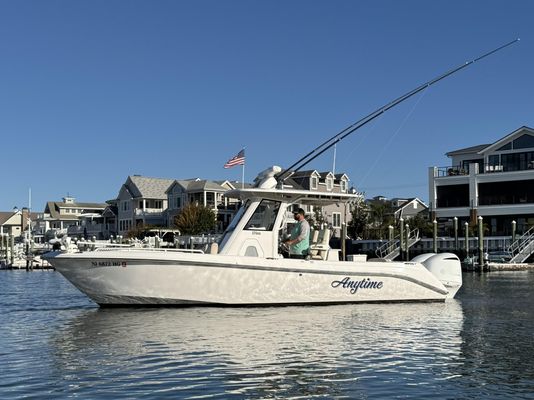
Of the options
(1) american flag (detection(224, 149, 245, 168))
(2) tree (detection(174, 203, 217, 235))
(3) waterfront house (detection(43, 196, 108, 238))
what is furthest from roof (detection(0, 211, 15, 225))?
(1) american flag (detection(224, 149, 245, 168))

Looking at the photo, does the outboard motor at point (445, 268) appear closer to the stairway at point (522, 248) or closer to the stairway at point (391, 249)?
the stairway at point (522, 248)

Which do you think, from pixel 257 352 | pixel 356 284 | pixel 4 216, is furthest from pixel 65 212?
pixel 257 352

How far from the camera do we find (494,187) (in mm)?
65062

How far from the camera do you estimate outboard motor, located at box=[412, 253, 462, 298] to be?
21250 millimetres

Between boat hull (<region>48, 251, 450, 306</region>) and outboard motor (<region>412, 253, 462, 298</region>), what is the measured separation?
314 cm

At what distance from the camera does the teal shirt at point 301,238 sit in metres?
19.2

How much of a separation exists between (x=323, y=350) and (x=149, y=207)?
84.3 m

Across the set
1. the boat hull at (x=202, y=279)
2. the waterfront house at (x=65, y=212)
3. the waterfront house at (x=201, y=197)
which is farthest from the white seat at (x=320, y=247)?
the waterfront house at (x=65, y=212)

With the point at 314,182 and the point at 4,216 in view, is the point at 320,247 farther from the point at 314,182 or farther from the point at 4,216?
the point at 4,216

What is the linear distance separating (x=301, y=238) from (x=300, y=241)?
0.29ft

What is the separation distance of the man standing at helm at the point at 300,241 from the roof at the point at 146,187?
7585 cm

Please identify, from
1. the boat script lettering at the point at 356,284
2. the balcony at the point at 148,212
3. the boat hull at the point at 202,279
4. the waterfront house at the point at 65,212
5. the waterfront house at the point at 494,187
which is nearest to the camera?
the boat hull at the point at 202,279

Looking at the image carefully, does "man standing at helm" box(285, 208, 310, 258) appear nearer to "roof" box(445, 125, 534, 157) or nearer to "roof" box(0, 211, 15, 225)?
"roof" box(445, 125, 534, 157)

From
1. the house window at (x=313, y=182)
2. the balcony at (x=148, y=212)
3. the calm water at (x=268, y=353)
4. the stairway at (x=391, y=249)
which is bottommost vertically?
the calm water at (x=268, y=353)
